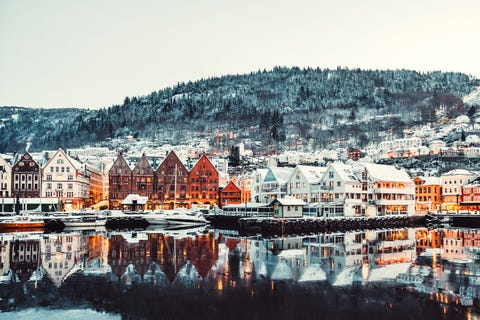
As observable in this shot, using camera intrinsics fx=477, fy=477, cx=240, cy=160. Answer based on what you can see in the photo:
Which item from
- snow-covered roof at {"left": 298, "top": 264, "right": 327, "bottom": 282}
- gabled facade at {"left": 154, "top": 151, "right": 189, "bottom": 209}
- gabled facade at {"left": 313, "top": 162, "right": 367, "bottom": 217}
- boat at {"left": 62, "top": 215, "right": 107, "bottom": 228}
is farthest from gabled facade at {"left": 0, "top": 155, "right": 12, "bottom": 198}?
snow-covered roof at {"left": 298, "top": 264, "right": 327, "bottom": 282}

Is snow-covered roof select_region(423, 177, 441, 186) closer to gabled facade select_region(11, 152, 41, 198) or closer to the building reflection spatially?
the building reflection

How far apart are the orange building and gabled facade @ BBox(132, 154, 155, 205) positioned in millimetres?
67420

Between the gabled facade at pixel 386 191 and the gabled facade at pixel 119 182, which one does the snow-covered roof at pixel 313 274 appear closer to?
the gabled facade at pixel 386 191

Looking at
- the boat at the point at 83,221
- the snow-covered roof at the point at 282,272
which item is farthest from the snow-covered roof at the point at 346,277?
the boat at the point at 83,221

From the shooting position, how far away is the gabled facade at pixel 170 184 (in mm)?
112375

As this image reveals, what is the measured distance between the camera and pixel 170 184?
Answer: 112 meters

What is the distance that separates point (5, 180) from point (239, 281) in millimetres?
81682

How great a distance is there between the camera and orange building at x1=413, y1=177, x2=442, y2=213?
403ft

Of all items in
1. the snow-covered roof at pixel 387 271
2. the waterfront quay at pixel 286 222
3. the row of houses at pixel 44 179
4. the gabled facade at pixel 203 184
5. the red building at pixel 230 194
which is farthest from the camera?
the red building at pixel 230 194

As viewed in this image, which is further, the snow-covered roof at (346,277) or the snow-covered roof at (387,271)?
the snow-covered roof at (387,271)

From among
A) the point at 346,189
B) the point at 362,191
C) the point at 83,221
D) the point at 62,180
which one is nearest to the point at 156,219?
the point at 83,221

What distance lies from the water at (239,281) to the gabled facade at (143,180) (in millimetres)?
60059

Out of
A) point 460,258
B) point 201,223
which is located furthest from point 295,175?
point 460,258

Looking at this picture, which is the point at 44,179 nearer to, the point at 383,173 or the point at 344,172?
the point at 344,172
